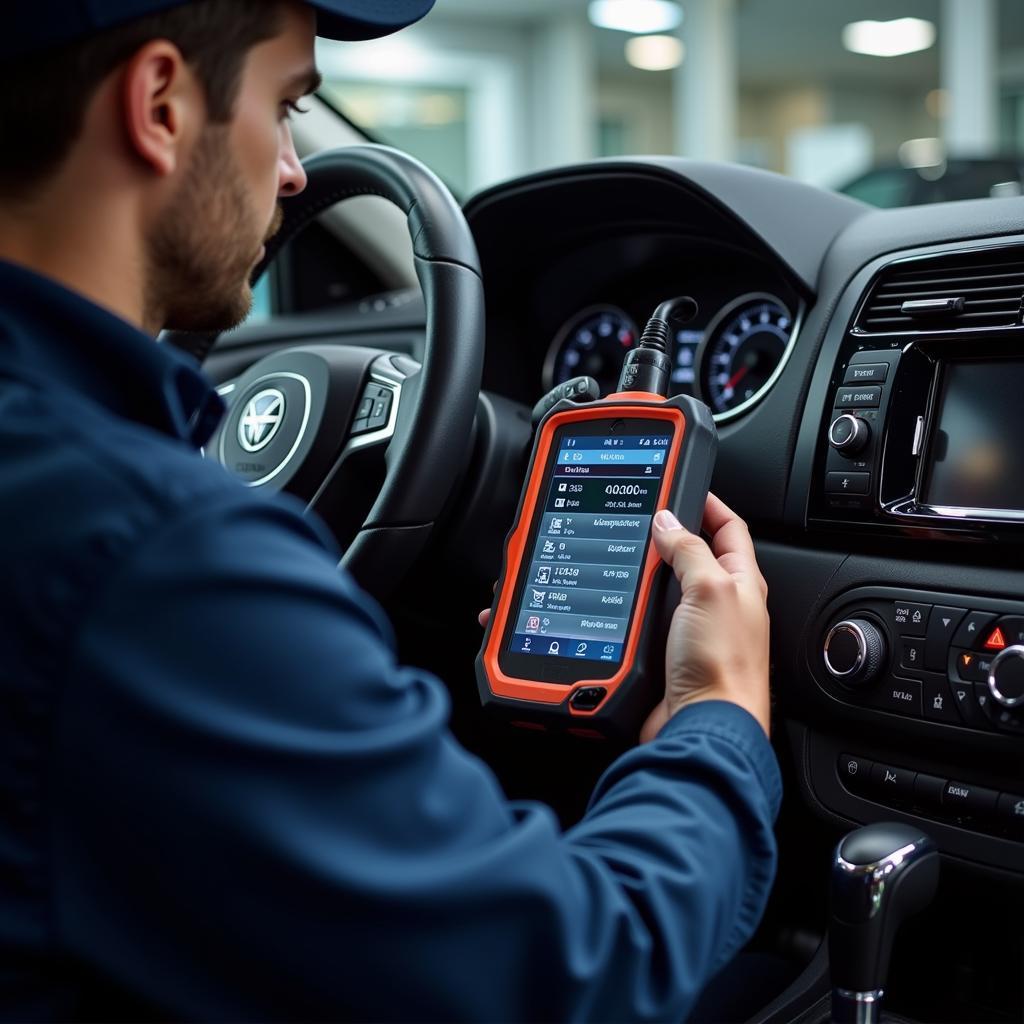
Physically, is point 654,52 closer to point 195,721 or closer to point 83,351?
point 83,351

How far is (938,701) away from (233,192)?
2.11 feet

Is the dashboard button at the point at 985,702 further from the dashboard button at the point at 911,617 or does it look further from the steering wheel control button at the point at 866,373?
the steering wheel control button at the point at 866,373

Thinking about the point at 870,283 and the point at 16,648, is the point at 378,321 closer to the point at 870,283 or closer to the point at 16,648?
the point at 870,283

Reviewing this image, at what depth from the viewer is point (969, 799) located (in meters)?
0.98

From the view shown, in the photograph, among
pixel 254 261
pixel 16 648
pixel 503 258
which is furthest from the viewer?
pixel 503 258

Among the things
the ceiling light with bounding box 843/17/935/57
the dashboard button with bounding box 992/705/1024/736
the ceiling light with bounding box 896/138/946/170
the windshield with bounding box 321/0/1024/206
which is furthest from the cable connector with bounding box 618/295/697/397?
the ceiling light with bounding box 896/138/946/170

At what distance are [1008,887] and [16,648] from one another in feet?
2.58

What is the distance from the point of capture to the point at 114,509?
467 millimetres

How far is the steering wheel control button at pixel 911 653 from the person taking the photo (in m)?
0.99

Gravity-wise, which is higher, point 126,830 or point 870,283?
point 870,283

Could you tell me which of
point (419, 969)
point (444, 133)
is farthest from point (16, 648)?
point (444, 133)

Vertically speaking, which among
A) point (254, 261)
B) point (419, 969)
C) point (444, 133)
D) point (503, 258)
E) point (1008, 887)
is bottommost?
point (1008, 887)

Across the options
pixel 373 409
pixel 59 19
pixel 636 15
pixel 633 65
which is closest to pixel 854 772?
pixel 373 409

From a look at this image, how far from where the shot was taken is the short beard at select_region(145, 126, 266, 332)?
610mm
